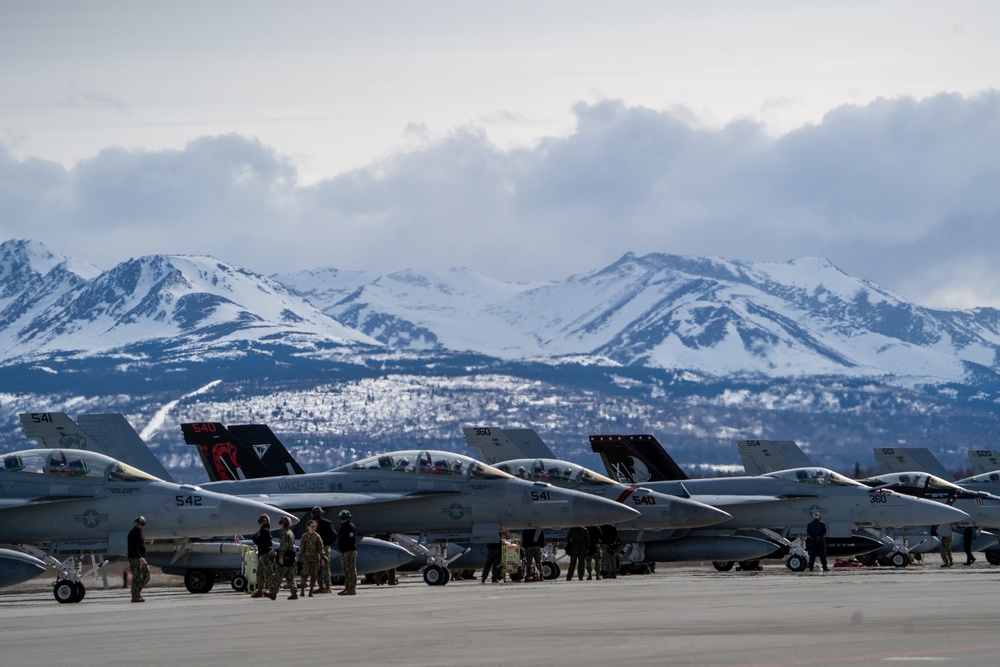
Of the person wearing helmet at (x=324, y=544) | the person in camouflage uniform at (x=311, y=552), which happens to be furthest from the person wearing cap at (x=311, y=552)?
the person wearing helmet at (x=324, y=544)

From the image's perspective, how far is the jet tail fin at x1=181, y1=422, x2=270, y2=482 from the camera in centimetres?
4188

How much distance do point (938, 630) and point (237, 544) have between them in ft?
54.9

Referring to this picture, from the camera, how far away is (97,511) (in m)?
30.1

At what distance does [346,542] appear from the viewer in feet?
98.7

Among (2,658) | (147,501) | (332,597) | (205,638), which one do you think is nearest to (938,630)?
(205,638)

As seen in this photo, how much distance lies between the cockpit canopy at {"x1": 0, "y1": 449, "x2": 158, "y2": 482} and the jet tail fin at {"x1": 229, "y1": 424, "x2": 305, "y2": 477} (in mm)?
11128

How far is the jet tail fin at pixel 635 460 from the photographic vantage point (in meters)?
45.3

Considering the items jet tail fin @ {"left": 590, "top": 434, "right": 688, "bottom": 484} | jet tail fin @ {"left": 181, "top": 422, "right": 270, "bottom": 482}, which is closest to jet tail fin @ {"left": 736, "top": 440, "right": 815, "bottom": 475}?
jet tail fin @ {"left": 590, "top": 434, "right": 688, "bottom": 484}

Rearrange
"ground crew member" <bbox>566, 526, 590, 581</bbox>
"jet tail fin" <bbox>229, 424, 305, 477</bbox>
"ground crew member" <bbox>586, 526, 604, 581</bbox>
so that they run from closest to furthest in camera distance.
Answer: "ground crew member" <bbox>566, 526, 590, 581</bbox>, "ground crew member" <bbox>586, 526, 604, 581</bbox>, "jet tail fin" <bbox>229, 424, 305, 477</bbox>

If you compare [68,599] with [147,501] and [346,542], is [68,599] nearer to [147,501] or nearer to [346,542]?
[147,501]

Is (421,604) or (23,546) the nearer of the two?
(421,604)

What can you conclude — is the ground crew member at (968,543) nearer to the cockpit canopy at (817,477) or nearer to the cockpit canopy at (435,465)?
the cockpit canopy at (817,477)

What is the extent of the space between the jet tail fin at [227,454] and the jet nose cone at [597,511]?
1072cm

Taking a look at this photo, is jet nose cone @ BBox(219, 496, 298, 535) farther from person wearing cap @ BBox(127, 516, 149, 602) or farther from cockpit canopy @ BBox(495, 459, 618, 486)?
cockpit canopy @ BBox(495, 459, 618, 486)
